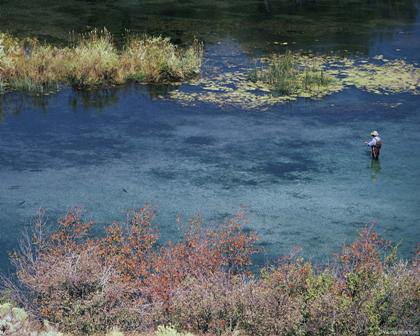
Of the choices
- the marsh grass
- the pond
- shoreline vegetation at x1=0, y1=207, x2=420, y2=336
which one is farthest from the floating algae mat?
shoreline vegetation at x1=0, y1=207, x2=420, y2=336

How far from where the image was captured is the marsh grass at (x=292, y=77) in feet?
84.7

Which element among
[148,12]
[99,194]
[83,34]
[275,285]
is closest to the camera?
[275,285]

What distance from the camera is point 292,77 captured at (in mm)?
26781

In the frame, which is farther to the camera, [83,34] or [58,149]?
[83,34]

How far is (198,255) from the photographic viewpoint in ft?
42.7

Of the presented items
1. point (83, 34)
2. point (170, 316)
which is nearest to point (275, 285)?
point (170, 316)

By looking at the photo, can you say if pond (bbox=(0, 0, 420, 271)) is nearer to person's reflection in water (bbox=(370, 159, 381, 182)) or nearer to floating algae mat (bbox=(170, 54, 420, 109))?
person's reflection in water (bbox=(370, 159, 381, 182))

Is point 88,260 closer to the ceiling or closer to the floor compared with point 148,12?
closer to the floor

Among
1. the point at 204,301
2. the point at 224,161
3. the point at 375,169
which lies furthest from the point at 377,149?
the point at 204,301

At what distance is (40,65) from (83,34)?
634 centimetres

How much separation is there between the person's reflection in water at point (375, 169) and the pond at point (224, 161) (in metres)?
0.03

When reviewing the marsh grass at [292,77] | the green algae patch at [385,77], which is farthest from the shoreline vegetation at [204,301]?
the green algae patch at [385,77]

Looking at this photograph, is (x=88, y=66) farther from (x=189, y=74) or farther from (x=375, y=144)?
(x=375, y=144)

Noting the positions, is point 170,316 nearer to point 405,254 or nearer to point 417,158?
point 405,254
